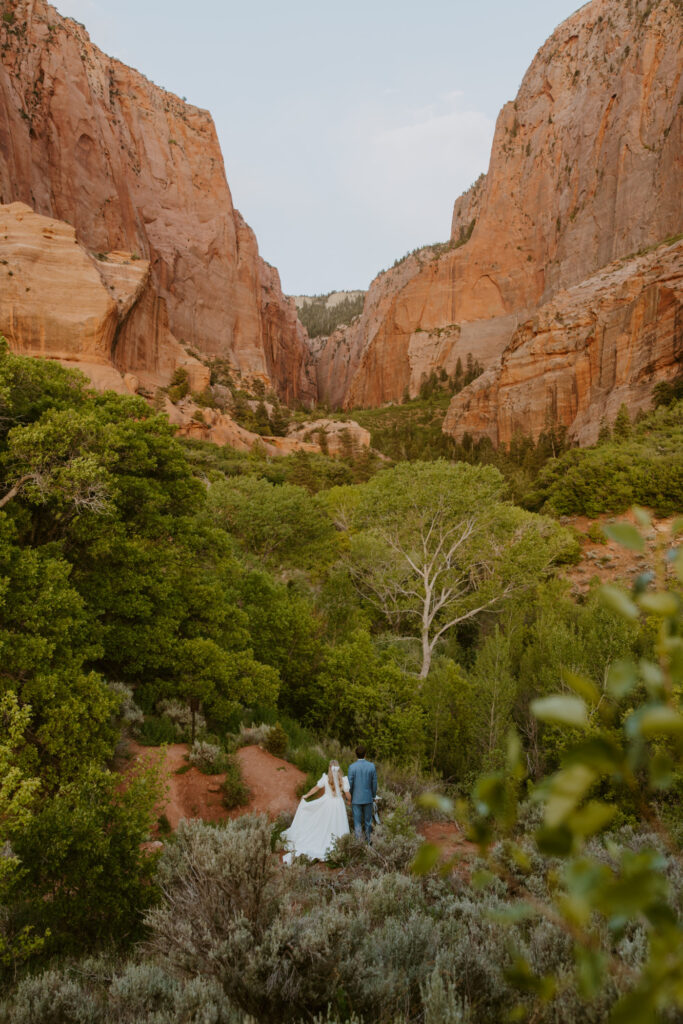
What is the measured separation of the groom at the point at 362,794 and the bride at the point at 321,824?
19 cm

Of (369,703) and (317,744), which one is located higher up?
(369,703)

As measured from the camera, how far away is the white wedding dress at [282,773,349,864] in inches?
295

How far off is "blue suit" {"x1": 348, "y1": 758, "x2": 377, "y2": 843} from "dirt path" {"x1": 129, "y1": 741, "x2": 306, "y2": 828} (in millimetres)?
1218

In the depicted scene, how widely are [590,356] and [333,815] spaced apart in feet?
162

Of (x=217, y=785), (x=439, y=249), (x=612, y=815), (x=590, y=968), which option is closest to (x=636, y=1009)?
(x=590, y=968)

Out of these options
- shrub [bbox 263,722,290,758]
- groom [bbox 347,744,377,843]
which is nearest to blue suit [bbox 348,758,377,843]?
groom [bbox 347,744,377,843]

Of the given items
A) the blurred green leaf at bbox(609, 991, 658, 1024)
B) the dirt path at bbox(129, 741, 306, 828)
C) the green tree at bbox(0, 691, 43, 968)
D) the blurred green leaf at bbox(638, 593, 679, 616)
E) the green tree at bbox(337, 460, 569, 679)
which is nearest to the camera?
the blurred green leaf at bbox(609, 991, 658, 1024)

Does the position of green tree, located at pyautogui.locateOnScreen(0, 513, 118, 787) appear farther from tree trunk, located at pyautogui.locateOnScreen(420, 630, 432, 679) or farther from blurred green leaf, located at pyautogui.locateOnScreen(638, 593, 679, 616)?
tree trunk, located at pyautogui.locateOnScreen(420, 630, 432, 679)

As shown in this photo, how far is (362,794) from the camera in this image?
7.74 metres

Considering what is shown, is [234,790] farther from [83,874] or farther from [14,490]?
[14,490]

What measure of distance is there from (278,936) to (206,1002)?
600 mm

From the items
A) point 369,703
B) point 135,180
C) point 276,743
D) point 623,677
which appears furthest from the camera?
point 135,180

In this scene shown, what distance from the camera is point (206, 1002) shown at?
136 inches

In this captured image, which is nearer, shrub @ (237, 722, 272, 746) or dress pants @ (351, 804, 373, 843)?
dress pants @ (351, 804, 373, 843)
